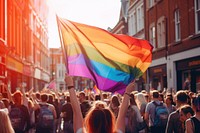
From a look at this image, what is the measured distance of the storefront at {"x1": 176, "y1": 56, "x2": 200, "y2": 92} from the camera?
25062mm

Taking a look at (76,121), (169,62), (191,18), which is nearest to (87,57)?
(76,121)

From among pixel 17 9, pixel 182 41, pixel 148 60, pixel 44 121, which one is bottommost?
pixel 44 121

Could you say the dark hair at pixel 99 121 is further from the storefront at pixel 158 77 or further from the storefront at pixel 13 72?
the storefront at pixel 158 77

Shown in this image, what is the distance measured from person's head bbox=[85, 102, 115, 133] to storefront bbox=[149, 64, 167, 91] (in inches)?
1065

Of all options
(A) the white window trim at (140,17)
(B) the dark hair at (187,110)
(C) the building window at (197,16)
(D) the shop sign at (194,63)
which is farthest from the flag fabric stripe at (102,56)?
(A) the white window trim at (140,17)

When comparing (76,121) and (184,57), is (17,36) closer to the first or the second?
(184,57)

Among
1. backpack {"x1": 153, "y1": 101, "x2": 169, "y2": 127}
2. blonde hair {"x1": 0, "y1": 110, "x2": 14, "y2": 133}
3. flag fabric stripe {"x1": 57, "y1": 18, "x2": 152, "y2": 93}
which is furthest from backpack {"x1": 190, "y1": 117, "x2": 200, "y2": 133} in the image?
backpack {"x1": 153, "y1": 101, "x2": 169, "y2": 127}

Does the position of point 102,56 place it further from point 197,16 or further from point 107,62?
point 197,16

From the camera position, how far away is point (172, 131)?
8477 mm

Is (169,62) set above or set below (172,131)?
above

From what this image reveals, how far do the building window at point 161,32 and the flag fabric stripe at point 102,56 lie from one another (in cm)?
2293

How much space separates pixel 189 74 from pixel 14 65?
1339cm

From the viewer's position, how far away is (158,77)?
34.3m

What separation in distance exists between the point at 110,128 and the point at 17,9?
105 ft
